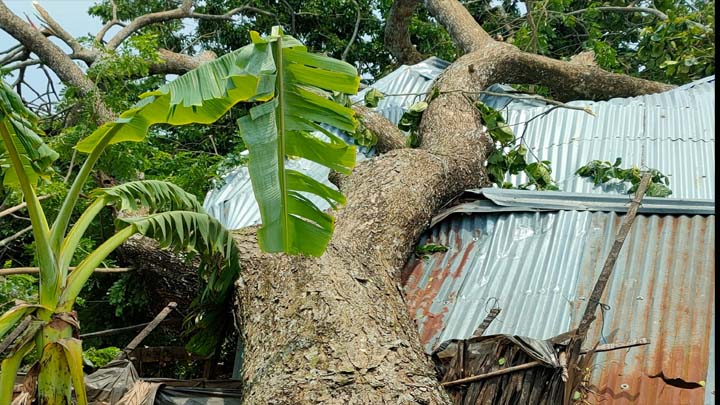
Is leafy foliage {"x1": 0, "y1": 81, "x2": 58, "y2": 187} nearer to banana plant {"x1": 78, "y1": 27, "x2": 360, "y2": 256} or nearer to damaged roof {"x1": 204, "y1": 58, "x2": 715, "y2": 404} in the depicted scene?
banana plant {"x1": 78, "y1": 27, "x2": 360, "y2": 256}

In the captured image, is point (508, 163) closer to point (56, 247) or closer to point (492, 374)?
point (492, 374)

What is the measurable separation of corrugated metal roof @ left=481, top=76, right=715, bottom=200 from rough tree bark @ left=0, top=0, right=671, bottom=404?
0.78 m

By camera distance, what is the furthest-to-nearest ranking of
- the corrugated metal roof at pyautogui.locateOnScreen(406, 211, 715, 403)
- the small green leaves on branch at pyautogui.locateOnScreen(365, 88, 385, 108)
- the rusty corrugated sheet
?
the small green leaves on branch at pyautogui.locateOnScreen(365, 88, 385, 108) → the corrugated metal roof at pyautogui.locateOnScreen(406, 211, 715, 403) → the rusty corrugated sheet

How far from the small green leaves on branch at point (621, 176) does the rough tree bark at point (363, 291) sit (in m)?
0.89

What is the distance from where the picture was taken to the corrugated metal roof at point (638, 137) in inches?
274

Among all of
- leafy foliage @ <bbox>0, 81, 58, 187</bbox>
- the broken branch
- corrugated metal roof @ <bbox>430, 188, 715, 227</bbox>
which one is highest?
corrugated metal roof @ <bbox>430, 188, 715, 227</bbox>

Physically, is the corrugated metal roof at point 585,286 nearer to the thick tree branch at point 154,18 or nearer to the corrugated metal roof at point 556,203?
the corrugated metal roof at point 556,203

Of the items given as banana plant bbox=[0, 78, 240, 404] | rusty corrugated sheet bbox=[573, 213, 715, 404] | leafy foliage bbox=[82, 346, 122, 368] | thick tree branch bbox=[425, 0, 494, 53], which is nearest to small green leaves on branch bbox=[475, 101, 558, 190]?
rusty corrugated sheet bbox=[573, 213, 715, 404]

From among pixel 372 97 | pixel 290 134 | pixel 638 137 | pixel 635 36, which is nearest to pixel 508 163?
pixel 638 137

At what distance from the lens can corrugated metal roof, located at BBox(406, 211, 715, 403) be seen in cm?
467

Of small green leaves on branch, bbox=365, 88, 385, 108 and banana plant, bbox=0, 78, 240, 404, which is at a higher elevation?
small green leaves on branch, bbox=365, 88, 385, 108

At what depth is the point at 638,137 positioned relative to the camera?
24.6 feet

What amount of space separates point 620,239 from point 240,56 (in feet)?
7.02

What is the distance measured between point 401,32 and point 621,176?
14.7 ft
